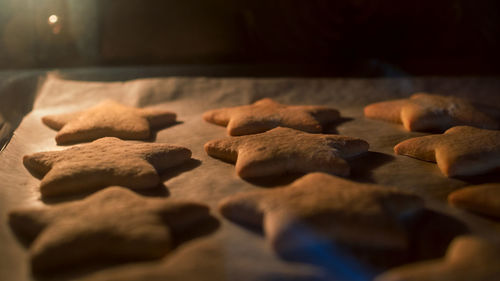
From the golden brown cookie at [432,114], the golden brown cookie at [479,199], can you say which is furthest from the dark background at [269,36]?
the golden brown cookie at [479,199]

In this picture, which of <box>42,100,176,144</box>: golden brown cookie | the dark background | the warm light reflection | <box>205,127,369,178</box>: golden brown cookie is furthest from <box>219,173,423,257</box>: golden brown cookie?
the warm light reflection

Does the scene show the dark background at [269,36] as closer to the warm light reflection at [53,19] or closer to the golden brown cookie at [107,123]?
the warm light reflection at [53,19]

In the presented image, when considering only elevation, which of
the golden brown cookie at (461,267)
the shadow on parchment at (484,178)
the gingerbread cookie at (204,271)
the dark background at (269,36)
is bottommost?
the gingerbread cookie at (204,271)

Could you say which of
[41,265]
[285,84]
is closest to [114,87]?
[285,84]

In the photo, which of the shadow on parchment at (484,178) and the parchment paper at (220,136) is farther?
the shadow on parchment at (484,178)

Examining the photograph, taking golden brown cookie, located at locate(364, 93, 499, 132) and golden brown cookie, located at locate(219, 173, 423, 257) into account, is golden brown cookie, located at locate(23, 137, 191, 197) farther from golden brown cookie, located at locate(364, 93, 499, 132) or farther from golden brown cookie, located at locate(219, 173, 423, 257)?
golden brown cookie, located at locate(364, 93, 499, 132)

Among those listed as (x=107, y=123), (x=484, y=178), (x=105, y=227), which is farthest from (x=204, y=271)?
(x=107, y=123)
